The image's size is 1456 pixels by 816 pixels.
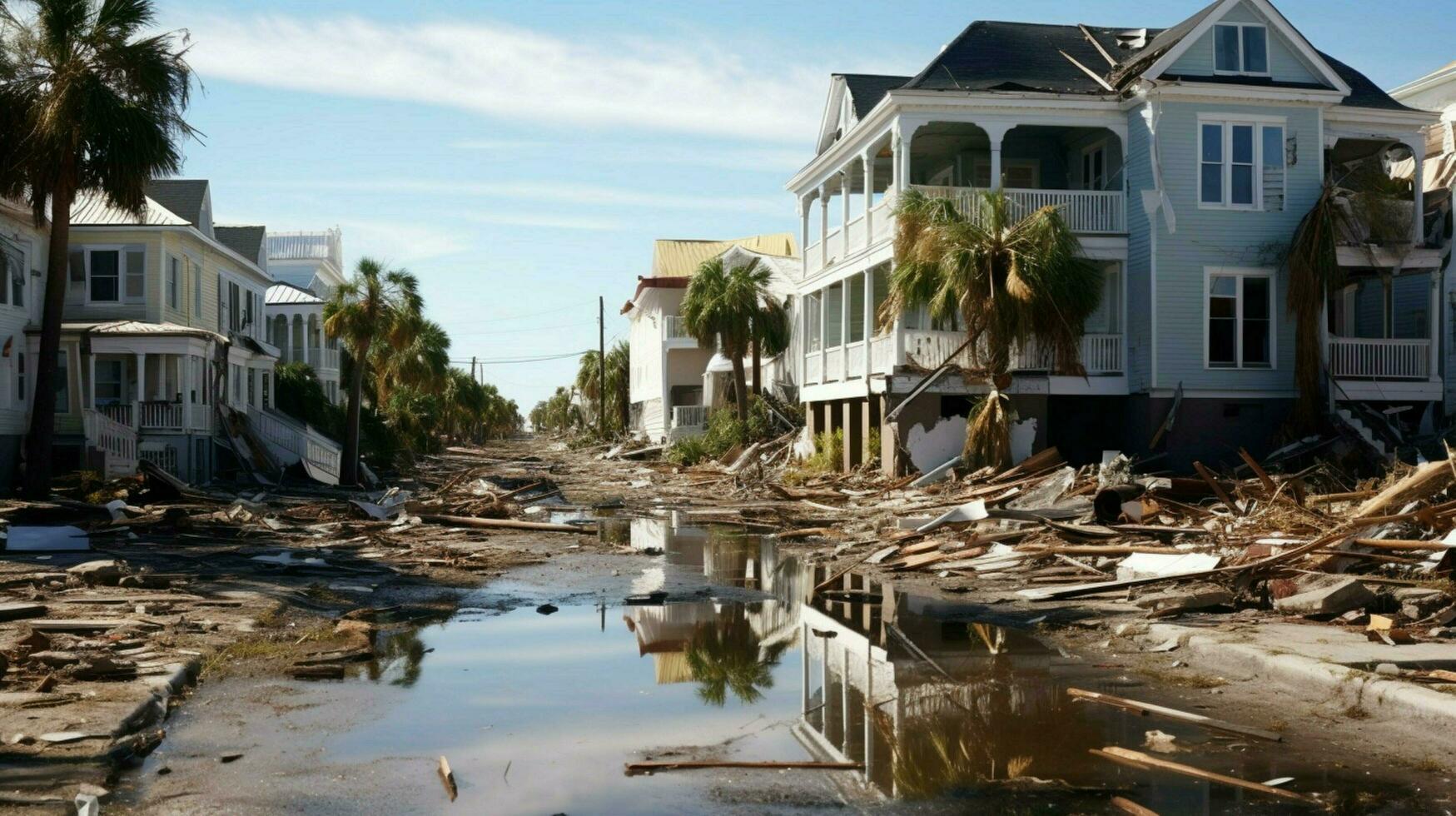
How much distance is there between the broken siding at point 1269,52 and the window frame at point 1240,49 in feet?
0.19

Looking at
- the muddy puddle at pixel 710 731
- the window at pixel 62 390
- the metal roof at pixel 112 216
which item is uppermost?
the metal roof at pixel 112 216

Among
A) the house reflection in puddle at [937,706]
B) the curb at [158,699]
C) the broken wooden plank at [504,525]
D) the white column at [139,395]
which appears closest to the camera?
the house reflection in puddle at [937,706]

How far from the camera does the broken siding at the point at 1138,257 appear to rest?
29.3 metres

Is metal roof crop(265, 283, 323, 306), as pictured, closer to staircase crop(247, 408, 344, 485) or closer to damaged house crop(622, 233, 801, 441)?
damaged house crop(622, 233, 801, 441)

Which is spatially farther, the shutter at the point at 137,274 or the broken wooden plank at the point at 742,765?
the shutter at the point at 137,274

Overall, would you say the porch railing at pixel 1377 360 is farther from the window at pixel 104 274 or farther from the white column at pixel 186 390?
the window at pixel 104 274

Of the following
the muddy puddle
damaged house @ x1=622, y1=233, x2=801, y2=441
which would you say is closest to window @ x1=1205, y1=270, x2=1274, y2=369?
damaged house @ x1=622, y1=233, x2=801, y2=441

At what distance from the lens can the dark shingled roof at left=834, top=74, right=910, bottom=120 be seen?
34469 mm

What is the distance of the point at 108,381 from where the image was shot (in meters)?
35.6

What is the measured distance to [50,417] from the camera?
85.5ft

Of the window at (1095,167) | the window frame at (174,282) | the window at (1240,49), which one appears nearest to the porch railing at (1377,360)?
the window at (1240,49)

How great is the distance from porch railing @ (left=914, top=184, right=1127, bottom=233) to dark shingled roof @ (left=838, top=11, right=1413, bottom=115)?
7.50 ft

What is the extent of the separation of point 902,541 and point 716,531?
703 cm

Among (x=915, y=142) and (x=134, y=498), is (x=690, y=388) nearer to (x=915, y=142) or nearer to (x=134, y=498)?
(x=915, y=142)
